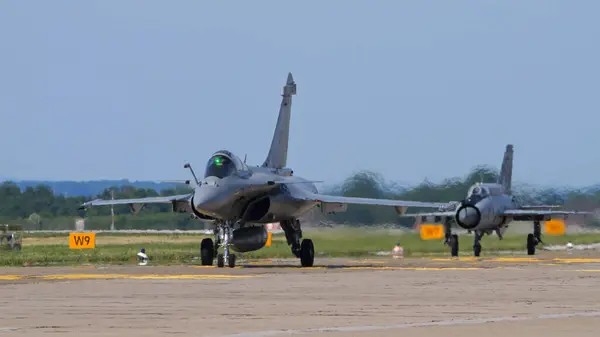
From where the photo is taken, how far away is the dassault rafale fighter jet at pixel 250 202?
29.3 meters

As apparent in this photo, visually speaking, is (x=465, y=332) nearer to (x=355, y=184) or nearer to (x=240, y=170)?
(x=240, y=170)

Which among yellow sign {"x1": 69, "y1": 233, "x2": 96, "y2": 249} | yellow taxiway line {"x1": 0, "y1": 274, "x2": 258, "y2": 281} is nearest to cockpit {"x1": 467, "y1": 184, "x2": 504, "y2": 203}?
yellow sign {"x1": 69, "y1": 233, "x2": 96, "y2": 249}

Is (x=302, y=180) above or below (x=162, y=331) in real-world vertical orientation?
above

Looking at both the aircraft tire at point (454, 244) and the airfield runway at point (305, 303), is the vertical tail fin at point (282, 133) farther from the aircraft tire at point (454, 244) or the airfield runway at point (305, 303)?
the aircraft tire at point (454, 244)

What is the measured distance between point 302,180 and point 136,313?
17.0 m

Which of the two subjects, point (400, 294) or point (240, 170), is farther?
point (240, 170)

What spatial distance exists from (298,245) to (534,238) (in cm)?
1337

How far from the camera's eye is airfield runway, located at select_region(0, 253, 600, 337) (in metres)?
13.0

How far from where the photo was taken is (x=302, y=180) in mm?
31984

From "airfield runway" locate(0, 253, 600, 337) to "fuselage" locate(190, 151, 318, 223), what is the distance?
2.96m

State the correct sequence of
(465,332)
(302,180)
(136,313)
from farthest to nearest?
(302,180)
(136,313)
(465,332)

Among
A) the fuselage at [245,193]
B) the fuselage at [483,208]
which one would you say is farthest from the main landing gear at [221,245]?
the fuselage at [483,208]

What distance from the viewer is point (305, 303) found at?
1692 centimetres

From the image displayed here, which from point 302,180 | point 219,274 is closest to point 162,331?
point 219,274
